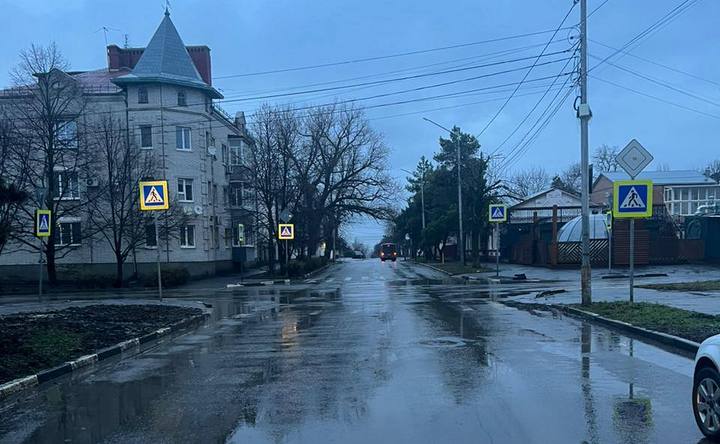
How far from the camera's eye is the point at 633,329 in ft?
37.1

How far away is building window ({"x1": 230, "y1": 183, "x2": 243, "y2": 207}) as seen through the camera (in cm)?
4847

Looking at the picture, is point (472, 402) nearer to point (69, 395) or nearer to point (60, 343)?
point (69, 395)

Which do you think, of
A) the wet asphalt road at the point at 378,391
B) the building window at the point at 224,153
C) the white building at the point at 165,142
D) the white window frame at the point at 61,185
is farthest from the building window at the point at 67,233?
the wet asphalt road at the point at 378,391

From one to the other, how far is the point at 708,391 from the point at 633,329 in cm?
646

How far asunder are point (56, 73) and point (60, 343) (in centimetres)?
2641

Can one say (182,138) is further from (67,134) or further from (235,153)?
(235,153)

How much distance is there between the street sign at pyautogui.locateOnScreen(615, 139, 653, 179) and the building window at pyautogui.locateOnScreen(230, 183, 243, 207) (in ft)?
124

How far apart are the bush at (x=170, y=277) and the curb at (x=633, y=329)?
67.8 ft

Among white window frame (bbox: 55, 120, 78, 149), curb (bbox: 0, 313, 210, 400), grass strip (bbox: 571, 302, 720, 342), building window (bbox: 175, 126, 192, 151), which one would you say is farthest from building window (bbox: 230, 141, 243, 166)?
grass strip (bbox: 571, 302, 720, 342)

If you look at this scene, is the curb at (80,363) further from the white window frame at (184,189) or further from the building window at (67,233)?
the building window at (67,233)

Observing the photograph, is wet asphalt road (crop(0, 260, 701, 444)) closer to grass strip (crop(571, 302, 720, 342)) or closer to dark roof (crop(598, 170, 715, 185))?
grass strip (crop(571, 302, 720, 342))

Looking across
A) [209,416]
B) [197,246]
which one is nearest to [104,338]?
[209,416]

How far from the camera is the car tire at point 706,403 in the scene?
16.8 feet

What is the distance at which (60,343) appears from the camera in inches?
411
